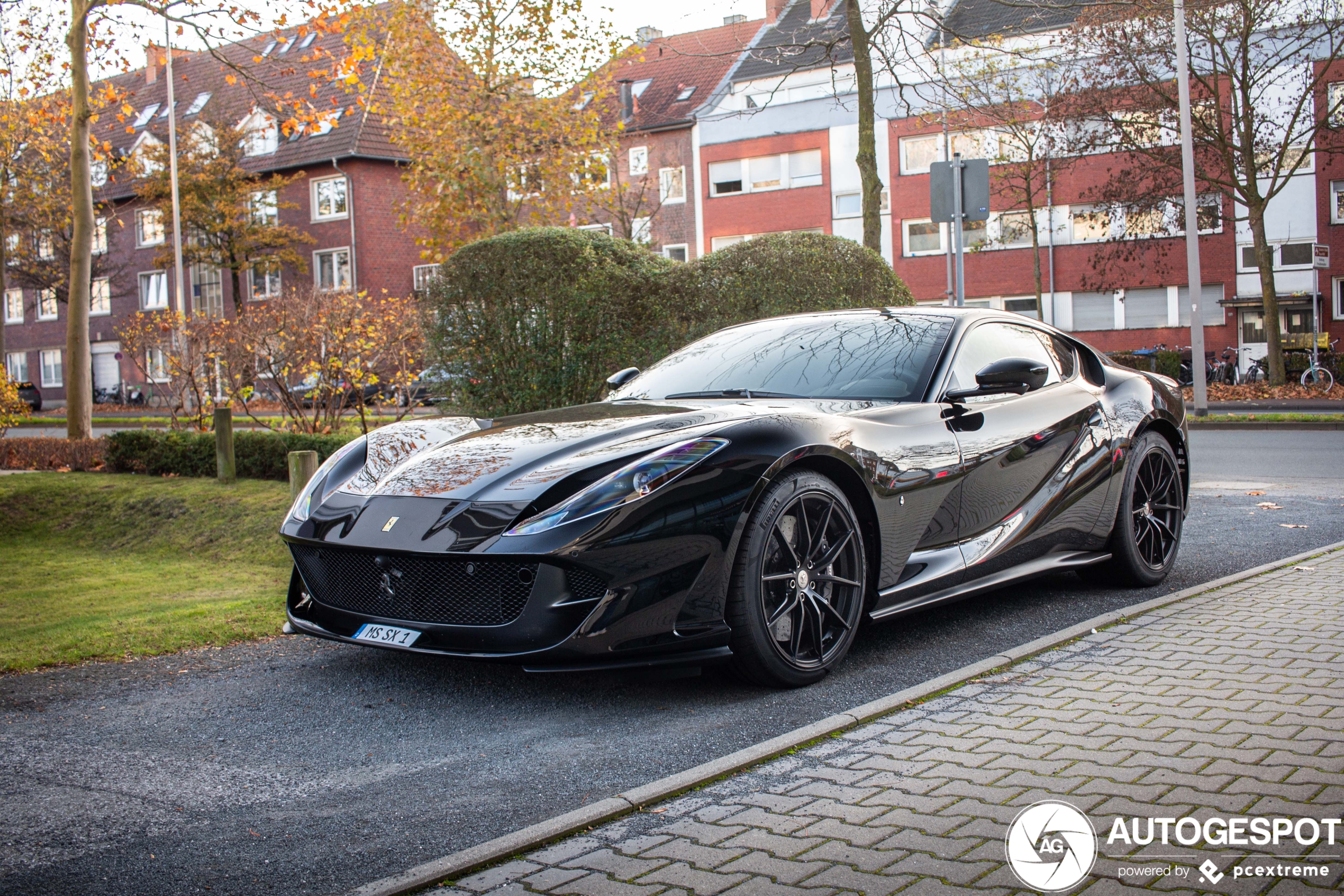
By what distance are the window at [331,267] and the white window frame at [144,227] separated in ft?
18.4

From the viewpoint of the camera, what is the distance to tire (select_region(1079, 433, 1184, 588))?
6066 mm

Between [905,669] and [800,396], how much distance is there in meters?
1.21

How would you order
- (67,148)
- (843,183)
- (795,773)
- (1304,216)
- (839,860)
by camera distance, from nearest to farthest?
(839,860) < (795,773) < (1304,216) < (67,148) < (843,183)

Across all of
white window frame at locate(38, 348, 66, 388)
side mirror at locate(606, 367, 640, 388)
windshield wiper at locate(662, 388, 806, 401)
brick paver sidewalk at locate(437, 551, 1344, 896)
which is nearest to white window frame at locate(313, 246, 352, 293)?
white window frame at locate(38, 348, 66, 388)

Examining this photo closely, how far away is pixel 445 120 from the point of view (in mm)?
21734

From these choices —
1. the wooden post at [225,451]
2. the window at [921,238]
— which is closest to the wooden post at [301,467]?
the wooden post at [225,451]

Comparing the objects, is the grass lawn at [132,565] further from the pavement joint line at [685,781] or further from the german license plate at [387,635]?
the pavement joint line at [685,781]

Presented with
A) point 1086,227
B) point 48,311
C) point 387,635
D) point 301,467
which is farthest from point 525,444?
point 48,311

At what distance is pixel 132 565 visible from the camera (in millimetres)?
9844

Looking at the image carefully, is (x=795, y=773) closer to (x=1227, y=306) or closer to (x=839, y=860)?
(x=839, y=860)

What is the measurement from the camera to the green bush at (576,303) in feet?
35.1

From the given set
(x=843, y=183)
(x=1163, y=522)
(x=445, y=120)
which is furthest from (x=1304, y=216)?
(x=1163, y=522)

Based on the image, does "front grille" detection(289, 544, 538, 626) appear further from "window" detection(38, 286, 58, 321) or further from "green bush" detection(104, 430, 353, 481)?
"window" detection(38, 286, 58, 321)

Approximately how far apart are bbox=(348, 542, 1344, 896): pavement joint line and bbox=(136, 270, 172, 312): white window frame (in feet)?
170
